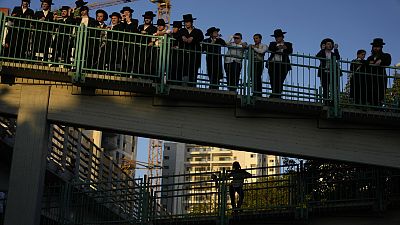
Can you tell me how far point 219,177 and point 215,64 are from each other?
376 centimetres

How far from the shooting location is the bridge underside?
15047mm

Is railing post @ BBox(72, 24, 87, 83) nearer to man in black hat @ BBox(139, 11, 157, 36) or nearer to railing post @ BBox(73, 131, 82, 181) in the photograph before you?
man in black hat @ BBox(139, 11, 157, 36)

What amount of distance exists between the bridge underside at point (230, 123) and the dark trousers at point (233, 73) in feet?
1.18

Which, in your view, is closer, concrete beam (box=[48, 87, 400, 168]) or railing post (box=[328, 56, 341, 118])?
railing post (box=[328, 56, 341, 118])

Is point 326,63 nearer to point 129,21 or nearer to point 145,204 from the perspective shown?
point 129,21

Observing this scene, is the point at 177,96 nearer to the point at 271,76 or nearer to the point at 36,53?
the point at 271,76

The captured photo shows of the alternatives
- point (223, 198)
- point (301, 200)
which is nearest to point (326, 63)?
point (301, 200)

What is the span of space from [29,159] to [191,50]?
4.17m

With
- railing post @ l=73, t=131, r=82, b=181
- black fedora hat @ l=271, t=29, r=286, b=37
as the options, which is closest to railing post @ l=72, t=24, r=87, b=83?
black fedora hat @ l=271, t=29, r=286, b=37

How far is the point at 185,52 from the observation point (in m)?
15.0

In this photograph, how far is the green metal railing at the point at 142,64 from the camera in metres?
14.6

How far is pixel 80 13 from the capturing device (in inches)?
631

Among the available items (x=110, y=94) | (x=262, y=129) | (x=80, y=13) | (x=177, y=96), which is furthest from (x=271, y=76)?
(x=80, y=13)

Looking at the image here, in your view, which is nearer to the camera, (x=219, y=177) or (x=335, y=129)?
(x=335, y=129)
